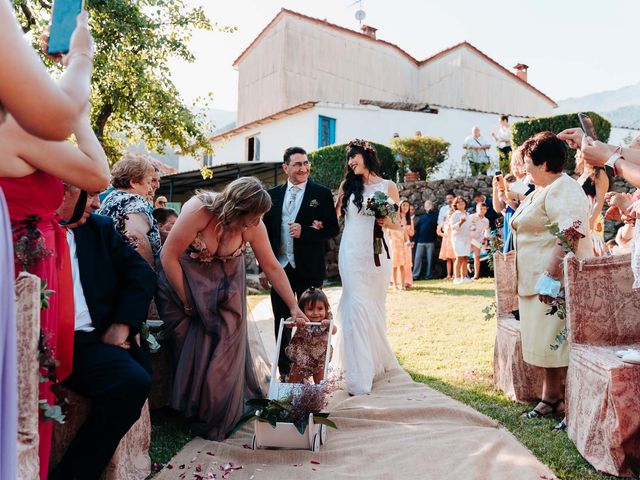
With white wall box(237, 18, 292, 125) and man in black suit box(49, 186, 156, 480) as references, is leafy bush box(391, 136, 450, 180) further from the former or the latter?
man in black suit box(49, 186, 156, 480)

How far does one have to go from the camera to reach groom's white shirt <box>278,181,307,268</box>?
20.2ft

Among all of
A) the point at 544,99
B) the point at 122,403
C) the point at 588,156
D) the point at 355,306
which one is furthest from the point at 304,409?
the point at 544,99

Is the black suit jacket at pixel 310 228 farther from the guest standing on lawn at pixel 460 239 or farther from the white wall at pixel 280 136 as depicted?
the white wall at pixel 280 136

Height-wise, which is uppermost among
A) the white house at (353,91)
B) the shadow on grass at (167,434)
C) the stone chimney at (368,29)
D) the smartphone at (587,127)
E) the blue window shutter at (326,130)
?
the stone chimney at (368,29)

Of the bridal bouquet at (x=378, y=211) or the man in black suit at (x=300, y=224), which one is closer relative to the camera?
the bridal bouquet at (x=378, y=211)

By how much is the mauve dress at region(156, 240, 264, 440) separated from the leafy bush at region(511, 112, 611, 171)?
42.9 feet

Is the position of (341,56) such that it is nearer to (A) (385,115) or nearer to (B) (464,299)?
(A) (385,115)

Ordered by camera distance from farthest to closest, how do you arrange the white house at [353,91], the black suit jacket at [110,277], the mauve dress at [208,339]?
the white house at [353,91] → the mauve dress at [208,339] → the black suit jacket at [110,277]

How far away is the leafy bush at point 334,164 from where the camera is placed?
2093 centimetres

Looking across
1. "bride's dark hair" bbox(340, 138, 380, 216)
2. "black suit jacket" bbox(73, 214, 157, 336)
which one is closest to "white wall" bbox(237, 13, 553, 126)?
"bride's dark hair" bbox(340, 138, 380, 216)

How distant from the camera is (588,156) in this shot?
3.90 metres

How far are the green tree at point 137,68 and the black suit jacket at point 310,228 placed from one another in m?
8.94

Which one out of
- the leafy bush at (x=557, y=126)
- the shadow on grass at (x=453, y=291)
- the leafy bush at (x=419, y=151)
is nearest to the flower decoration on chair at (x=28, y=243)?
the shadow on grass at (x=453, y=291)

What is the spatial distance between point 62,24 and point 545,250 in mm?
3843
